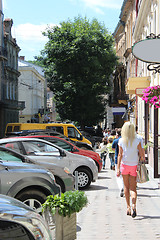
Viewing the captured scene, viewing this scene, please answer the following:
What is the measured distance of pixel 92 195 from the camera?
37.8 feet

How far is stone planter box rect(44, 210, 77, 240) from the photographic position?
6148 mm

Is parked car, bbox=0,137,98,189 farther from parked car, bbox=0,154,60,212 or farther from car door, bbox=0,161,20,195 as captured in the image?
car door, bbox=0,161,20,195

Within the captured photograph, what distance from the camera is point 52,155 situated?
1202 cm

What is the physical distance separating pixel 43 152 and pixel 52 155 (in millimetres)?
257

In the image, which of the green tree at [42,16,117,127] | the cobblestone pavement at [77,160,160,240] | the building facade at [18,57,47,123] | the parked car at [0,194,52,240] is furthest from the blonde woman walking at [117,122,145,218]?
the building facade at [18,57,47,123]

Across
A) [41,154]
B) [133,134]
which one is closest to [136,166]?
[133,134]

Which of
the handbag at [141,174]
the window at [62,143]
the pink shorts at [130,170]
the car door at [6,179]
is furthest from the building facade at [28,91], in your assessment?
the car door at [6,179]

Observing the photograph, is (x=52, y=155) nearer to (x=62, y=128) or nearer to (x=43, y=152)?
(x=43, y=152)

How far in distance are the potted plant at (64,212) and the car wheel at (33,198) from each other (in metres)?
0.88

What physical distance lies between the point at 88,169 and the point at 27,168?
571cm

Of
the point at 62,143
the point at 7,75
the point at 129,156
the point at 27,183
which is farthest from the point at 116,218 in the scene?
the point at 7,75

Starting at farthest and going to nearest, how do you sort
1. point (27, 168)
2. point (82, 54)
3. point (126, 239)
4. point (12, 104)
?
point (12, 104)
point (82, 54)
point (27, 168)
point (126, 239)

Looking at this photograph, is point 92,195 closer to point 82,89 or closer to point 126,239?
point 126,239

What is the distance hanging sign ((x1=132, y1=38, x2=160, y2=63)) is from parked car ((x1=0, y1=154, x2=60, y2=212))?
8.35 feet
